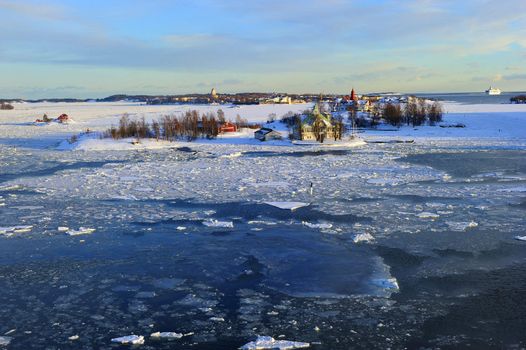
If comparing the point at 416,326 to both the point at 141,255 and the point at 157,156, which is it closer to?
the point at 141,255

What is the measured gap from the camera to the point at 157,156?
28297 mm

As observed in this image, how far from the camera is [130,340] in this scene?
6.17 meters

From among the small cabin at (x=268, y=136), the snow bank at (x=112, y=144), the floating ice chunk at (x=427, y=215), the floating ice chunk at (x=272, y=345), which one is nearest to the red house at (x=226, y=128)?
the small cabin at (x=268, y=136)

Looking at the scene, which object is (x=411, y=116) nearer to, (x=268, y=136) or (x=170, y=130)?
(x=268, y=136)

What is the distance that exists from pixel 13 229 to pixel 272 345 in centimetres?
764

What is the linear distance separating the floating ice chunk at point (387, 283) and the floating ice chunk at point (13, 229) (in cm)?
752

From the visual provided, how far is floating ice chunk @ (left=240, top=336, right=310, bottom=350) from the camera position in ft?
19.6

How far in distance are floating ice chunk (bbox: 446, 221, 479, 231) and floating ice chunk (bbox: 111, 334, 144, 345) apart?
24.4ft

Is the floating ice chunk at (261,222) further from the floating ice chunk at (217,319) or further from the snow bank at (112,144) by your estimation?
the snow bank at (112,144)

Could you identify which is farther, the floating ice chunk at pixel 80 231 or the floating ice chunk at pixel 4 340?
the floating ice chunk at pixel 80 231

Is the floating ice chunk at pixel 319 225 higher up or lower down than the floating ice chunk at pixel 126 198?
lower down

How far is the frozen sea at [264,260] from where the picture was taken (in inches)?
258

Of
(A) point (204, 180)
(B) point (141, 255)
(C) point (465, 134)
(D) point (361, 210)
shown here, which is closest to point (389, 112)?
(C) point (465, 134)

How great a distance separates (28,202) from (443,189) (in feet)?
39.7
